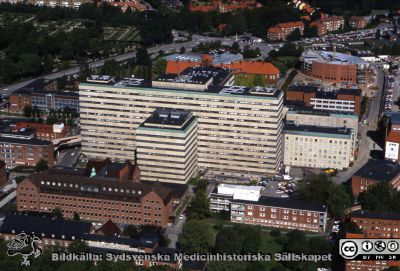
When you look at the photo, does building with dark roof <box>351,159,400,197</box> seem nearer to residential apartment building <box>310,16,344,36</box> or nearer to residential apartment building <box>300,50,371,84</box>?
residential apartment building <box>300,50,371,84</box>

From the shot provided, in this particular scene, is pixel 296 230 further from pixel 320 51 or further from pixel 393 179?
pixel 320 51

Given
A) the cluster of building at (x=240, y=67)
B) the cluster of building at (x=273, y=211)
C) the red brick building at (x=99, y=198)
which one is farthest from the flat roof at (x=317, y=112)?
the red brick building at (x=99, y=198)

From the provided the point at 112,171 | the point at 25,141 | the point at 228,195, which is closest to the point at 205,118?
the point at 228,195

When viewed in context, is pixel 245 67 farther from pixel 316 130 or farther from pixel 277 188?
pixel 277 188

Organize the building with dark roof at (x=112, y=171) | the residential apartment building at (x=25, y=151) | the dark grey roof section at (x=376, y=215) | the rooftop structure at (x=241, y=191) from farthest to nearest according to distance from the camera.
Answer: the residential apartment building at (x=25, y=151) < the building with dark roof at (x=112, y=171) < the rooftop structure at (x=241, y=191) < the dark grey roof section at (x=376, y=215)

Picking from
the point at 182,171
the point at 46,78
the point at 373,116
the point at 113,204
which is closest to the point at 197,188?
the point at 182,171

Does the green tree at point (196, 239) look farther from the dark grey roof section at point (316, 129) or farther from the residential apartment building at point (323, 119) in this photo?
the residential apartment building at point (323, 119)
